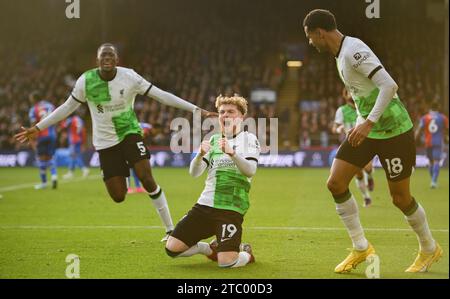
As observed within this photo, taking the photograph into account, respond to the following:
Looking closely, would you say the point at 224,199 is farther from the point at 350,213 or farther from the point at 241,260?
the point at 350,213

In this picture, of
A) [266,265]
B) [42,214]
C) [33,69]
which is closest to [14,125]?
[33,69]

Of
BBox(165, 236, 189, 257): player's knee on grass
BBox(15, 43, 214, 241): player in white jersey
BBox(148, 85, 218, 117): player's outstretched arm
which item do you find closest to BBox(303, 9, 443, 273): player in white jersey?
BBox(165, 236, 189, 257): player's knee on grass

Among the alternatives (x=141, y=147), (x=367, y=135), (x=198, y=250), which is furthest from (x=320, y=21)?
(x=141, y=147)

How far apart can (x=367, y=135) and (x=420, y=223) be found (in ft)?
3.49

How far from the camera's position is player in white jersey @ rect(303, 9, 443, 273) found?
6.52 metres

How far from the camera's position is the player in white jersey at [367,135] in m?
6.52

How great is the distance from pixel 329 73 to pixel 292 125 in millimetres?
2668

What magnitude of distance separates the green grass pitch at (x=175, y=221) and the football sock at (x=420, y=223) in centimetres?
23

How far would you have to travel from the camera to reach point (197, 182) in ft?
65.5

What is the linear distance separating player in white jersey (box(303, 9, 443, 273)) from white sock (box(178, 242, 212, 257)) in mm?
1343

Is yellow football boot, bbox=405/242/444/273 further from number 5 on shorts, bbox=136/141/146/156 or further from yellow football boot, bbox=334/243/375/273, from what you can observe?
number 5 on shorts, bbox=136/141/146/156

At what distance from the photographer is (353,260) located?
704 cm

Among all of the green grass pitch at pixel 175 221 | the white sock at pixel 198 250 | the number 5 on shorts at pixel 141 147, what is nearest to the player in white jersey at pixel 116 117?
the number 5 on shorts at pixel 141 147

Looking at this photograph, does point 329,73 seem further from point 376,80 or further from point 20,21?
point 376,80
